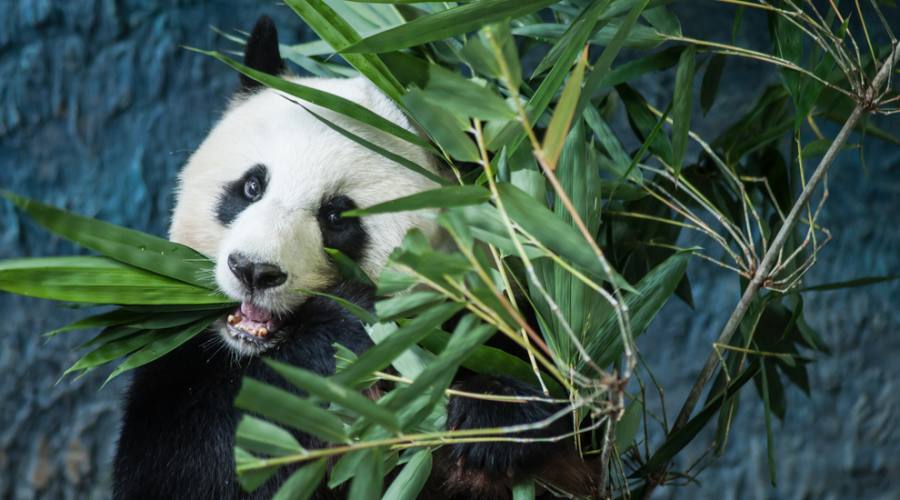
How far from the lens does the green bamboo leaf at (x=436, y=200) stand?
67cm

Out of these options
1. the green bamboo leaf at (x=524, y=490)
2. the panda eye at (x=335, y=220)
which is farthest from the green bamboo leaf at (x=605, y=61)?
the panda eye at (x=335, y=220)

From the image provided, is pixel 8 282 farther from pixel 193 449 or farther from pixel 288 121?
pixel 288 121

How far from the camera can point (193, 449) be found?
116 cm

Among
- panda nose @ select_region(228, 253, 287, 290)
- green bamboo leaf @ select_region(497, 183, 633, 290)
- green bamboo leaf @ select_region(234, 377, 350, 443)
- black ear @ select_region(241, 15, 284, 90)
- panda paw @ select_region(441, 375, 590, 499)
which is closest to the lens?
green bamboo leaf @ select_region(234, 377, 350, 443)

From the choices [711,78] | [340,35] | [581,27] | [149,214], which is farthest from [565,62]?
[149,214]

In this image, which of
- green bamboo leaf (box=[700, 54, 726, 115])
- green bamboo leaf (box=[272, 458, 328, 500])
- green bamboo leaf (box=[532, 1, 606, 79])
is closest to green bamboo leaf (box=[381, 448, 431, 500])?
green bamboo leaf (box=[272, 458, 328, 500])

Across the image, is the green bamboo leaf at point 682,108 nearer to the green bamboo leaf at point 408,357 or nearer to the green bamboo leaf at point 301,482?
the green bamboo leaf at point 408,357

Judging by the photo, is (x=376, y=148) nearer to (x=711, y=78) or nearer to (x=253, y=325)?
(x=253, y=325)

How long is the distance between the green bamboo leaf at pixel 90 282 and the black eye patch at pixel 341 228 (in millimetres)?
193

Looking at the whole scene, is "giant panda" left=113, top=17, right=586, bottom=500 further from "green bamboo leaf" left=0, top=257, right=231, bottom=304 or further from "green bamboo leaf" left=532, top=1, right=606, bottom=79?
"green bamboo leaf" left=532, top=1, right=606, bottom=79

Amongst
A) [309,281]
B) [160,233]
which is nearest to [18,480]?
[160,233]

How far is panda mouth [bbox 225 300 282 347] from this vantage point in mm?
1166

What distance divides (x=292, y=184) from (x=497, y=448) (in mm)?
451

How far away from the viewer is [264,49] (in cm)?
144
